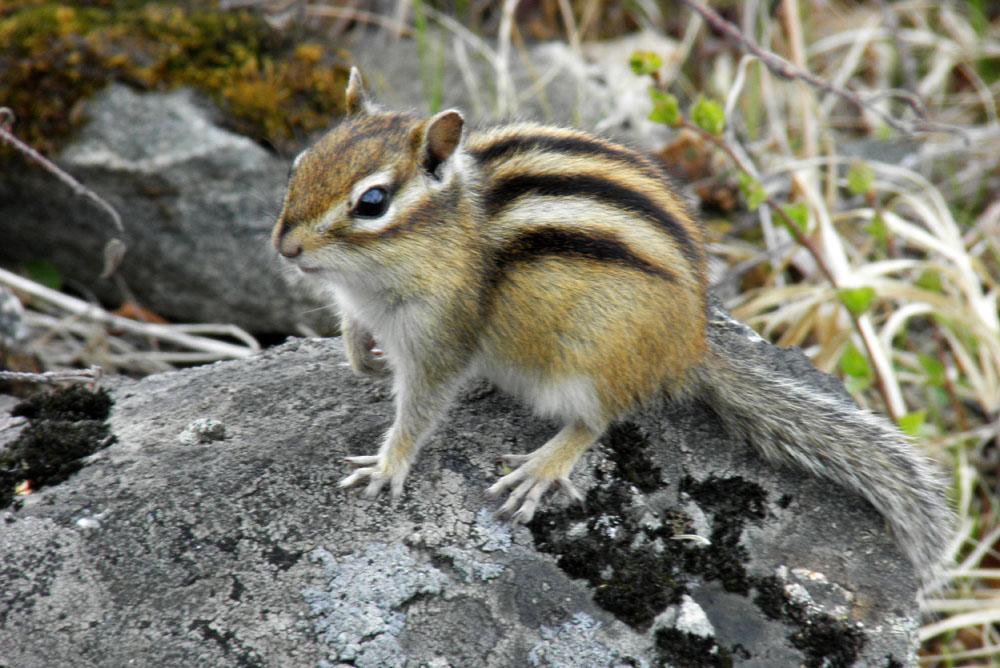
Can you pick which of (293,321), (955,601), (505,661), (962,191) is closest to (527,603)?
(505,661)

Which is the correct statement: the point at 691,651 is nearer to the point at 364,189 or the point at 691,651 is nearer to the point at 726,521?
the point at 726,521

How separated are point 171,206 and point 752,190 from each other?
8.89ft

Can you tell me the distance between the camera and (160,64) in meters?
4.81

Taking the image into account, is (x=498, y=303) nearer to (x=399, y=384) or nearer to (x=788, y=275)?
(x=399, y=384)

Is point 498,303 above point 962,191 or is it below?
above

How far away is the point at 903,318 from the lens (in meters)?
4.40

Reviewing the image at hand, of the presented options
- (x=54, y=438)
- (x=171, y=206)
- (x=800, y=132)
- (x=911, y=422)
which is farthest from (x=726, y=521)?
(x=800, y=132)

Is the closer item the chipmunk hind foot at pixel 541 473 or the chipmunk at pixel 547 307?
the chipmunk hind foot at pixel 541 473

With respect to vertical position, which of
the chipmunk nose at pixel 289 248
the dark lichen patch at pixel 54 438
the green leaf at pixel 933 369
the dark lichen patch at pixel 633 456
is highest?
the chipmunk nose at pixel 289 248

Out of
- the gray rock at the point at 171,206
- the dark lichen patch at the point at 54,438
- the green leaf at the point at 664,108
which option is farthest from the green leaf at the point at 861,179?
the dark lichen patch at the point at 54,438

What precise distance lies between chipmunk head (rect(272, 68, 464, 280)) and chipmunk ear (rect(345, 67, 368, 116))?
0.23m

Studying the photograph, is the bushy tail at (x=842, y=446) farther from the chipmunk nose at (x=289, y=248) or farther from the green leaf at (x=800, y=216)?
the chipmunk nose at (x=289, y=248)

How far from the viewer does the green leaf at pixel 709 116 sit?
3703 mm

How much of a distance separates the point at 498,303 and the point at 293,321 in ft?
6.82
